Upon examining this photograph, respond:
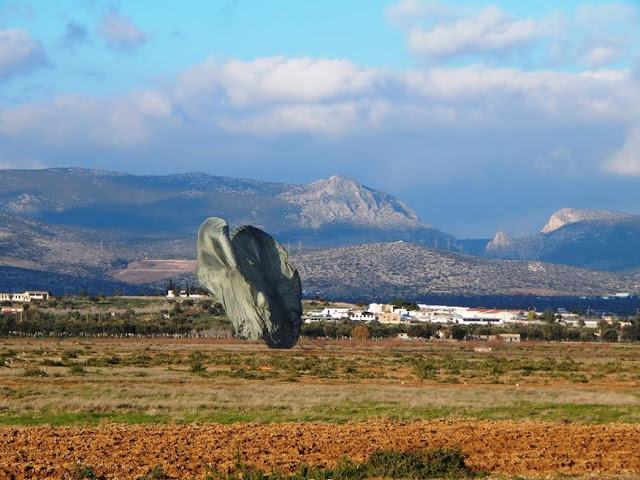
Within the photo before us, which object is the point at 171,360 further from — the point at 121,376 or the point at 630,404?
the point at 630,404

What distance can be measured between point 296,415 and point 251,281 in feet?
61.8

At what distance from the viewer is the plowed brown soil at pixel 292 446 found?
21672 millimetres

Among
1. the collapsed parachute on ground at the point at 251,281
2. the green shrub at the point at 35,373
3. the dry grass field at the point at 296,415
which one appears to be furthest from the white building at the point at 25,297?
the green shrub at the point at 35,373

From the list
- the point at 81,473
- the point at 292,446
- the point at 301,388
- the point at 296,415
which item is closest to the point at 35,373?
the point at 301,388

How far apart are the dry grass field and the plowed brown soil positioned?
40mm

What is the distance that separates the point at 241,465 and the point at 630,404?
18.8m

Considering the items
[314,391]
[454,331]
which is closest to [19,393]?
[314,391]

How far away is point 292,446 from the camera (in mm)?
24047

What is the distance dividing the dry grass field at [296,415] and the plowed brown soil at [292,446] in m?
0.04

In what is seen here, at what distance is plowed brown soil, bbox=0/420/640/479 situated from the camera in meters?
21.7

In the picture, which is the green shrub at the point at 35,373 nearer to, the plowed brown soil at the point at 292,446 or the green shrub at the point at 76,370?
the green shrub at the point at 76,370

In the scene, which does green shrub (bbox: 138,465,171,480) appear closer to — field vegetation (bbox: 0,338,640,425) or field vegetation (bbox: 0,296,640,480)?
field vegetation (bbox: 0,296,640,480)

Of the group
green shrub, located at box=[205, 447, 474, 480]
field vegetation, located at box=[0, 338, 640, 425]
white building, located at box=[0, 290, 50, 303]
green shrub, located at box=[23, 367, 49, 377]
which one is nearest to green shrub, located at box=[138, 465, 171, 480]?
green shrub, located at box=[205, 447, 474, 480]

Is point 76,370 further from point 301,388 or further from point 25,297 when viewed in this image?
point 25,297
